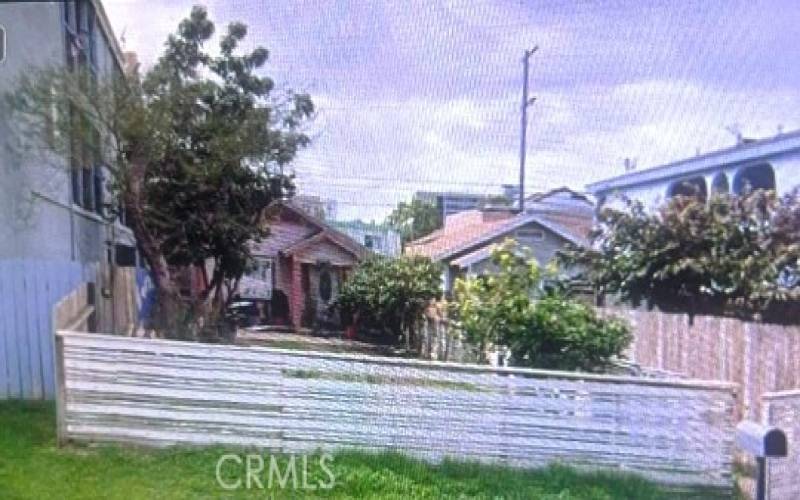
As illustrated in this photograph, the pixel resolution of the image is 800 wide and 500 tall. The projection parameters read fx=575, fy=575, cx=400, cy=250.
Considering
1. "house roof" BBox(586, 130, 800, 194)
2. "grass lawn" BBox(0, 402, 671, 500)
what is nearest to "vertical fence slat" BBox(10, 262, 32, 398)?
"grass lawn" BBox(0, 402, 671, 500)

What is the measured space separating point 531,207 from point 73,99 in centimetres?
115

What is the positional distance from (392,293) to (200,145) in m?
0.58

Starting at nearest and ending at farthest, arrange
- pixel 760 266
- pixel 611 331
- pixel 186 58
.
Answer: pixel 760 266 < pixel 611 331 < pixel 186 58

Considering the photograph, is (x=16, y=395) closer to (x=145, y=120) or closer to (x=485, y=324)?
(x=145, y=120)

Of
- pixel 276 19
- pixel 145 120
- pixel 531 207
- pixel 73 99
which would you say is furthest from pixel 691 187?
pixel 73 99

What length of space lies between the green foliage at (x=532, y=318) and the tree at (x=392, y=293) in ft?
0.26

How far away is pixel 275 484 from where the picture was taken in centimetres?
144

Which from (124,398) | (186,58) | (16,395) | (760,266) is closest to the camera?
(760,266)

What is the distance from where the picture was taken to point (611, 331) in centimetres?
126

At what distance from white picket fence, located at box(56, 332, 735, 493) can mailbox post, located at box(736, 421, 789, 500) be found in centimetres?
7

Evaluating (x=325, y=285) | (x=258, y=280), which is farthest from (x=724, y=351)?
(x=258, y=280)

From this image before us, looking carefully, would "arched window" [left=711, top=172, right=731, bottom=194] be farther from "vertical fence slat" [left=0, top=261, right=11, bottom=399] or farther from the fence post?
"vertical fence slat" [left=0, top=261, right=11, bottom=399]

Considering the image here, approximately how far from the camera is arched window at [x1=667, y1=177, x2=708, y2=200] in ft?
3.87

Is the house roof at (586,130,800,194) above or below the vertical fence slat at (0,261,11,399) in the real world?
above
